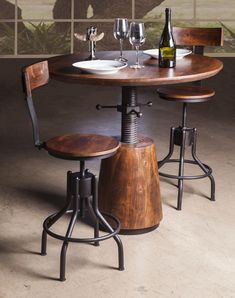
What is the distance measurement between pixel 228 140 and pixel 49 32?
4.23m

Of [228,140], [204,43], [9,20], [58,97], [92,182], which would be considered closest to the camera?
[92,182]

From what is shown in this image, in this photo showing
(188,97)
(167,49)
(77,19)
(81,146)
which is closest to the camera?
(81,146)

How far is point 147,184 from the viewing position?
368 centimetres

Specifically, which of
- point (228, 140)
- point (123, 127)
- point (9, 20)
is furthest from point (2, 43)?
point (123, 127)

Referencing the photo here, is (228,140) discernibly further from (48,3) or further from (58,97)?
(48,3)

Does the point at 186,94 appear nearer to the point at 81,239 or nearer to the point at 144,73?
the point at 144,73

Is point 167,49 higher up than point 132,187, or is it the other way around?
point 167,49

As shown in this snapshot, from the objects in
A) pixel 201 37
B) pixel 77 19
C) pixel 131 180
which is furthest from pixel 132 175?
pixel 77 19

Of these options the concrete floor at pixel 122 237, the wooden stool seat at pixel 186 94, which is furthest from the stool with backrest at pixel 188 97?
the concrete floor at pixel 122 237

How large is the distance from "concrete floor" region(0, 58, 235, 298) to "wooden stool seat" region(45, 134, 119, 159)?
23.1 inches

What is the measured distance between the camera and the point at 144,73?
11.3 ft

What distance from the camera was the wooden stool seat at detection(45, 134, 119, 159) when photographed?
3146 mm

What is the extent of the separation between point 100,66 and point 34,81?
450 millimetres

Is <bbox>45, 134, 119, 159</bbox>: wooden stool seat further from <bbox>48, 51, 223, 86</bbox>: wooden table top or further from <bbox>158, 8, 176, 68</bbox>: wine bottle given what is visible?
<bbox>158, 8, 176, 68</bbox>: wine bottle
